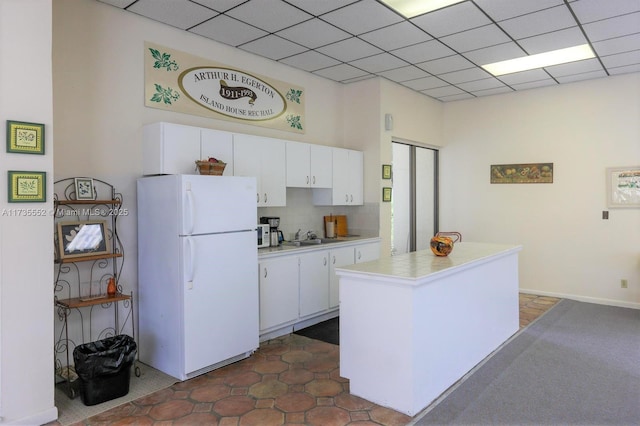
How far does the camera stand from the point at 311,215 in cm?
543

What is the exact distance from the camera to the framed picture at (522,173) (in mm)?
5963

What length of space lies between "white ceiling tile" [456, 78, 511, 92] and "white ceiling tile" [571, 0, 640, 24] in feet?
6.25

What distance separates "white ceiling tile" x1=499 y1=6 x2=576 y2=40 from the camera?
363 centimetres

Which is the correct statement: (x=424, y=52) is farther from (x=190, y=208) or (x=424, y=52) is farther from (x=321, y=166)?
(x=190, y=208)

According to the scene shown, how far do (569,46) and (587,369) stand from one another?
311 centimetres

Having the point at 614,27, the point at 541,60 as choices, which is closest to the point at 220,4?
the point at 614,27

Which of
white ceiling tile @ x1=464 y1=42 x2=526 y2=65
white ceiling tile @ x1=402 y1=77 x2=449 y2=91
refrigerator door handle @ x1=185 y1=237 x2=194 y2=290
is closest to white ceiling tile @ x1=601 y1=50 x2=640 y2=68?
white ceiling tile @ x1=464 y1=42 x2=526 y2=65

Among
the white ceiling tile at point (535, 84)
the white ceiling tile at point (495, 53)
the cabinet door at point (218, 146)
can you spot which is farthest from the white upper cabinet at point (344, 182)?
the white ceiling tile at point (535, 84)

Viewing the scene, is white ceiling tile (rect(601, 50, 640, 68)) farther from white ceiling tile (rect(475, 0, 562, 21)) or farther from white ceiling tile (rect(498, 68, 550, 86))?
white ceiling tile (rect(475, 0, 562, 21))
